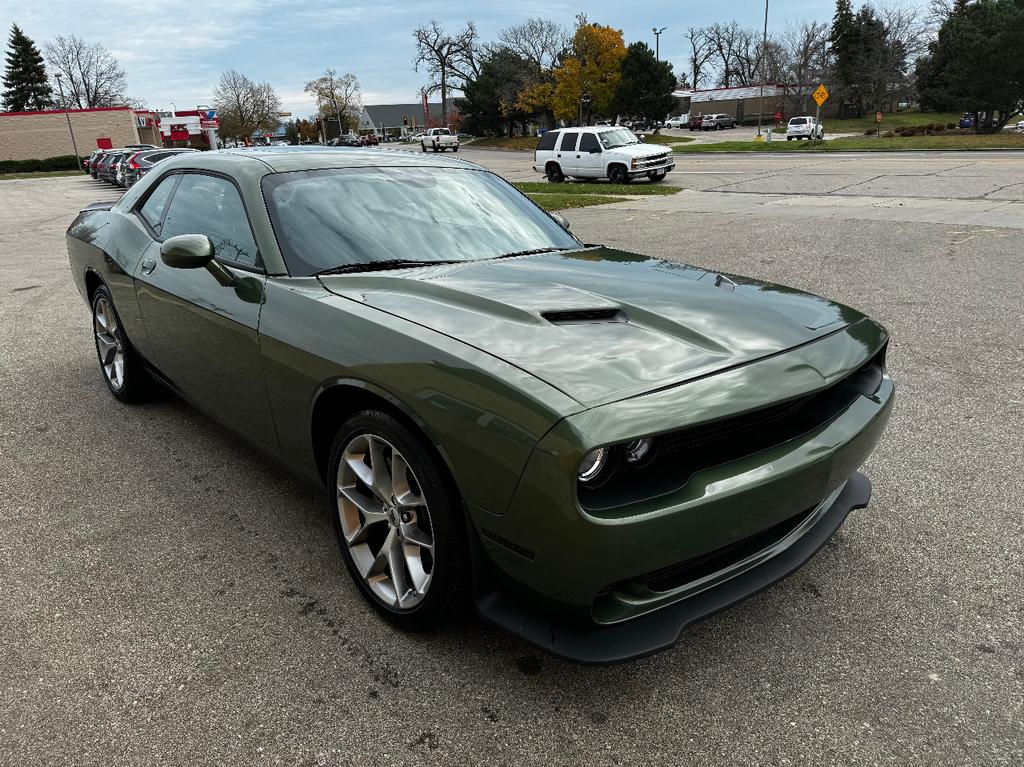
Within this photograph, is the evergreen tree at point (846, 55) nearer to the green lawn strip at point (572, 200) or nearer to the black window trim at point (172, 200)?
the green lawn strip at point (572, 200)

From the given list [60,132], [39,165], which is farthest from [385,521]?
[60,132]

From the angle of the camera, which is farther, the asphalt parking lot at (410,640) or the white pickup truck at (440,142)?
the white pickup truck at (440,142)

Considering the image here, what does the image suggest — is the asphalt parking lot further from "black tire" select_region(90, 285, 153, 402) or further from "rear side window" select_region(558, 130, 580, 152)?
"rear side window" select_region(558, 130, 580, 152)

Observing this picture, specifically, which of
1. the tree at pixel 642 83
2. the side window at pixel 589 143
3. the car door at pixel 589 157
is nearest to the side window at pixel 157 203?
the car door at pixel 589 157

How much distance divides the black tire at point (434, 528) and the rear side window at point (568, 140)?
22522mm

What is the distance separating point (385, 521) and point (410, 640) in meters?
0.40

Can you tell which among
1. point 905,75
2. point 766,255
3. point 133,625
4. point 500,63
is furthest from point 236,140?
point 133,625

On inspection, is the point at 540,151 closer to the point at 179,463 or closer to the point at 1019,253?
the point at 1019,253

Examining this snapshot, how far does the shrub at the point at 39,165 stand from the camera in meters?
56.2

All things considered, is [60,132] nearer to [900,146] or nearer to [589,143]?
[589,143]

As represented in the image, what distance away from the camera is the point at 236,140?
276 feet

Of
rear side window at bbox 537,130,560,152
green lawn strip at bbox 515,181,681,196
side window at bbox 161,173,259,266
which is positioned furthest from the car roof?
rear side window at bbox 537,130,560,152

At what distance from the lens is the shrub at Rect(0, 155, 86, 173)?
184ft

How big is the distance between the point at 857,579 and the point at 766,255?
24.3 feet
